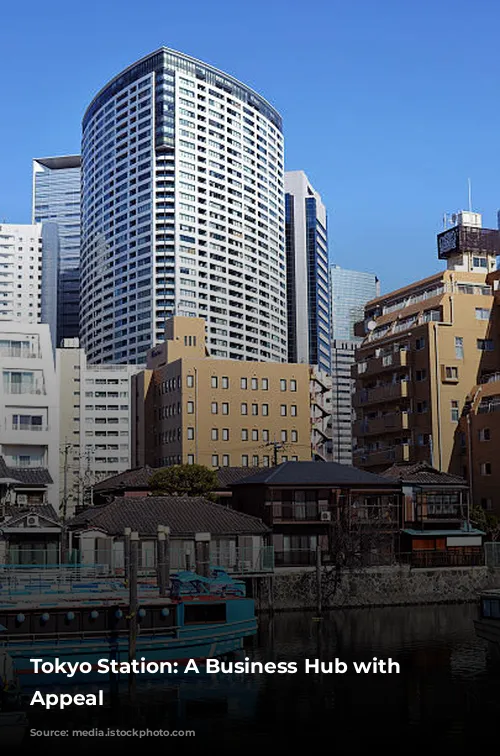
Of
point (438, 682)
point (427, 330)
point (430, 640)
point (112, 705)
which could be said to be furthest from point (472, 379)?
point (112, 705)

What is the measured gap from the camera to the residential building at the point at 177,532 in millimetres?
67750

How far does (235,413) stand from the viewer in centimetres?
13100

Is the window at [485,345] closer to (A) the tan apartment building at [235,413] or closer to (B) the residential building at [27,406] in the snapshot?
(A) the tan apartment building at [235,413]

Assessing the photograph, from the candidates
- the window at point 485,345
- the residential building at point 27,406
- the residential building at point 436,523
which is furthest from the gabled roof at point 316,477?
the window at point 485,345

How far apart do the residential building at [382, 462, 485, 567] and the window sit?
23.5 meters

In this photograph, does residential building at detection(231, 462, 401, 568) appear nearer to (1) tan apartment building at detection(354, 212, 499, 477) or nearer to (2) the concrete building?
(1) tan apartment building at detection(354, 212, 499, 477)

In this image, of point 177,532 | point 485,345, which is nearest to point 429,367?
point 485,345

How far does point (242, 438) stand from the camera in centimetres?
13075

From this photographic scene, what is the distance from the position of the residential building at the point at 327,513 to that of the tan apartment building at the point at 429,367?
20644 millimetres

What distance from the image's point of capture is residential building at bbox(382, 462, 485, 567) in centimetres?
7500

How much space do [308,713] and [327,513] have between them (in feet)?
122

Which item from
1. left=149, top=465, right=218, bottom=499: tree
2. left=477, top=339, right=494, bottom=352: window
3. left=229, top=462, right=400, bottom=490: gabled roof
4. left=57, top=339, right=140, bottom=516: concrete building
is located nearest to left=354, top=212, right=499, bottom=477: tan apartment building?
left=477, top=339, right=494, bottom=352: window

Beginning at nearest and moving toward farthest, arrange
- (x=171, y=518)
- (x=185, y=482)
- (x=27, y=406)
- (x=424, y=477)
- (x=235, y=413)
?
(x=171, y=518), (x=424, y=477), (x=185, y=482), (x=27, y=406), (x=235, y=413)

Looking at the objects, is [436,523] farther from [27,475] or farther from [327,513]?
[27,475]
